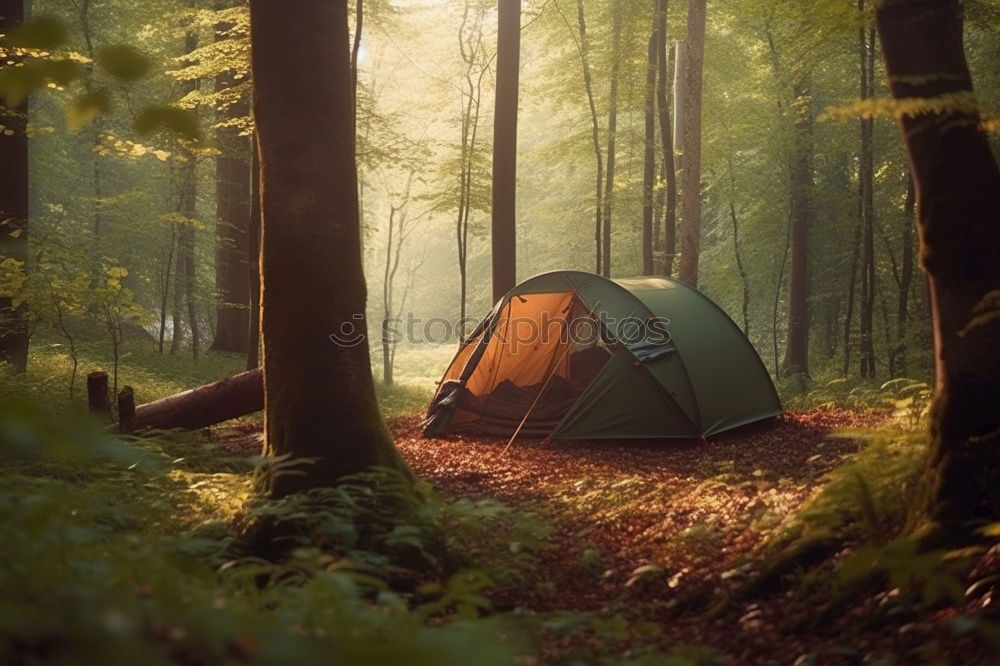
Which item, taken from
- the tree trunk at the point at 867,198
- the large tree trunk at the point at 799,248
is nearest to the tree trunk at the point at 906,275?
the tree trunk at the point at 867,198

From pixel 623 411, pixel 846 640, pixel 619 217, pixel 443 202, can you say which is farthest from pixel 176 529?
pixel 619 217

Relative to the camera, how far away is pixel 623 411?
9367 mm

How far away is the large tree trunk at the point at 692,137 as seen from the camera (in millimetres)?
13102

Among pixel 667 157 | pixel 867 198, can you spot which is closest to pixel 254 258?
pixel 667 157

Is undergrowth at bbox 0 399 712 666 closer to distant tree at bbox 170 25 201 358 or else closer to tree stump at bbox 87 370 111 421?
tree stump at bbox 87 370 111 421

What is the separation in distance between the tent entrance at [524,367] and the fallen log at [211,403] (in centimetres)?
256

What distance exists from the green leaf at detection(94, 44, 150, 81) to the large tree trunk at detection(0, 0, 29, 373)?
8359 millimetres

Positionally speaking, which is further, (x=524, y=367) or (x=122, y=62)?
(x=524, y=367)

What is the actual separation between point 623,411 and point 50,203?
1686cm

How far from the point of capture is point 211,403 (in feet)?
26.9

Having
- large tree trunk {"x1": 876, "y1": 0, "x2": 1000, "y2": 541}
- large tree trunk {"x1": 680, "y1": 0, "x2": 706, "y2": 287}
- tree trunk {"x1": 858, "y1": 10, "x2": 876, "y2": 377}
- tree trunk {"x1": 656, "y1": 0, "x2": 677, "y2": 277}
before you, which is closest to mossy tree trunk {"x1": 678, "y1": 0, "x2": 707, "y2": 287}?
large tree trunk {"x1": 680, "y1": 0, "x2": 706, "y2": 287}

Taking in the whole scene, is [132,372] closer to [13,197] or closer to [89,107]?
[13,197]

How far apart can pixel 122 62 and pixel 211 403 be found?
22.8ft

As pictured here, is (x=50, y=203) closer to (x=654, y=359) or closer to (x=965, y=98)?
(x=654, y=359)
